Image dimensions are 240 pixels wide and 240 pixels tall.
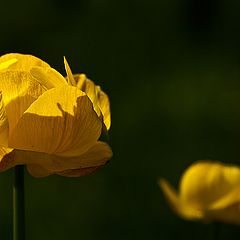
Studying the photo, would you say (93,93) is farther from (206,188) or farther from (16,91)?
(206,188)

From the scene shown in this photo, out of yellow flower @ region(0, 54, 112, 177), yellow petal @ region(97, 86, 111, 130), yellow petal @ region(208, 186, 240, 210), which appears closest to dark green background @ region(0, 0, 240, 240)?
yellow petal @ region(208, 186, 240, 210)

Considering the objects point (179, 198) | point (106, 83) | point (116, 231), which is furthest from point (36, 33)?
point (179, 198)

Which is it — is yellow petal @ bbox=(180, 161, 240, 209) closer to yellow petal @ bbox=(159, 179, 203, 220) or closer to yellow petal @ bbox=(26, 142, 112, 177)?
yellow petal @ bbox=(159, 179, 203, 220)

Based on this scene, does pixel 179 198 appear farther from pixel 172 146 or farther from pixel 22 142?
pixel 172 146

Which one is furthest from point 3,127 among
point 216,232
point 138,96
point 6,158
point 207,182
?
point 138,96

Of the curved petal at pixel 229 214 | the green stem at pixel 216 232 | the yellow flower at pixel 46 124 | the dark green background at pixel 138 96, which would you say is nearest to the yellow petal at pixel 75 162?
the yellow flower at pixel 46 124

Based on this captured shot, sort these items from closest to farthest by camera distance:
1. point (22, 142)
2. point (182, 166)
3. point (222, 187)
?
point (22, 142)
point (222, 187)
point (182, 166)

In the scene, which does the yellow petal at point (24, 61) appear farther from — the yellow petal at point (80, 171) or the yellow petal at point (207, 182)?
the yellow petal at point (207, 182)
